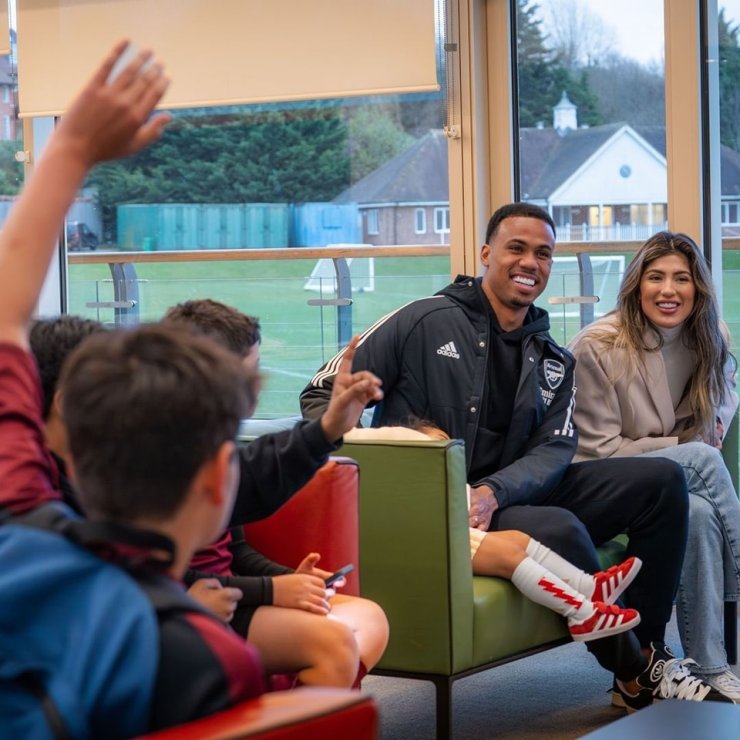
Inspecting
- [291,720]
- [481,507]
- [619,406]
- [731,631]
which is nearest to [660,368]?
[619,406]

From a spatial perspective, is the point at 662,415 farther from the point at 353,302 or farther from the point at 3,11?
the point at 3,11

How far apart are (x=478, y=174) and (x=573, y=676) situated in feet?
6.94

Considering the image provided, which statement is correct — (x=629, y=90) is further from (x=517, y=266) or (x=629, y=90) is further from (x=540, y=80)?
(x=517, y=266)

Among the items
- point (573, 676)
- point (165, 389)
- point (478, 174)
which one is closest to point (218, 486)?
point (165, 389)

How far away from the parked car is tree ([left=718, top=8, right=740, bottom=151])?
9.34 feet

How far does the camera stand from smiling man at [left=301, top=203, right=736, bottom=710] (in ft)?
10.5

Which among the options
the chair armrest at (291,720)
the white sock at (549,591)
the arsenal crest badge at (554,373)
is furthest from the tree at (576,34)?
the chair armrest at (291,720)

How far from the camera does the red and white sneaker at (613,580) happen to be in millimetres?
3078

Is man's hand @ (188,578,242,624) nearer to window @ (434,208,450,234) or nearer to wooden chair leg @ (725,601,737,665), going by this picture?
wooden chair leg @ (725,601,737,665)

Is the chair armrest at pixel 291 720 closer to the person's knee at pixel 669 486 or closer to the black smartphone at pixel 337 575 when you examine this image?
the black smartphone at pixel 337 575

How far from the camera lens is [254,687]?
109 centimetres

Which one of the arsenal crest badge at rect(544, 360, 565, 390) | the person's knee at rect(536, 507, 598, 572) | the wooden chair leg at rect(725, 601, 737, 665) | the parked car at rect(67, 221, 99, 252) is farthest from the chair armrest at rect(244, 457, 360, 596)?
the parked car at rect(67, 221, 99, 252)

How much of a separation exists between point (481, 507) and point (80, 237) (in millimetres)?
3140

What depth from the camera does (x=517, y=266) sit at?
3588 mm
